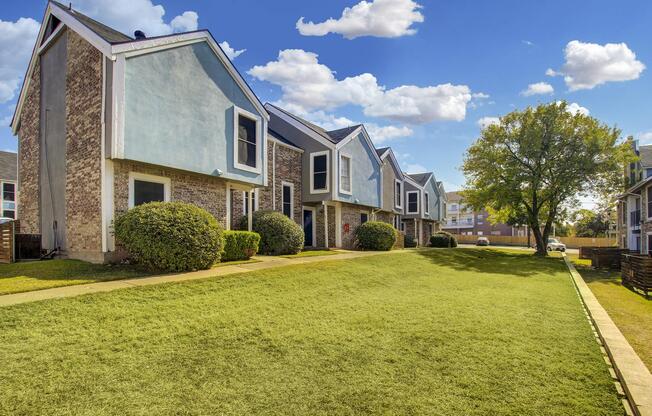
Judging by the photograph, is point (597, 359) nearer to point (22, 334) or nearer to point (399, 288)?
point (399, 288)

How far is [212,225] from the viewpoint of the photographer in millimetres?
9992

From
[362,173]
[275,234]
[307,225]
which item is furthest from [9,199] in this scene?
[362,173]

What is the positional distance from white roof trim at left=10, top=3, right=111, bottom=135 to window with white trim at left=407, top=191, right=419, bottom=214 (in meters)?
29.0

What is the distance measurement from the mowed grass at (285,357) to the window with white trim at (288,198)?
1156 cm

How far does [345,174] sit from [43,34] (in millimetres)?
14236

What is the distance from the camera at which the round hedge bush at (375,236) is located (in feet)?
68.5

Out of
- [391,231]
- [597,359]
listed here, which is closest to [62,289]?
[597,359]

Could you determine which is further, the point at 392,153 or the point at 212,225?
the point at 392,153

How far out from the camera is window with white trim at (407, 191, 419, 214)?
35.2 metres

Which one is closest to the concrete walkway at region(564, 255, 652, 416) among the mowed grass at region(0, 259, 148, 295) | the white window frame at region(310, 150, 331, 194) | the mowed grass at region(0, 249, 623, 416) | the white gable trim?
the mowed grass at region(0, 249, 623, 416)

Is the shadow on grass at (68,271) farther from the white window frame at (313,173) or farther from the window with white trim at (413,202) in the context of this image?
the window with white trim at (413,202)

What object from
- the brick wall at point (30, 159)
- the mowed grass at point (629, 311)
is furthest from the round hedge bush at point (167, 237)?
the mowed grass at point (629, 311)

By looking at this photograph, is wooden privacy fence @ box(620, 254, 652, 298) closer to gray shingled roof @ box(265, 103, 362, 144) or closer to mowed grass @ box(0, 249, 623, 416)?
mowed grass @ box(0, 249, 623, 416)

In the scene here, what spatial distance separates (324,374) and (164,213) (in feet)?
21.7
